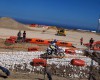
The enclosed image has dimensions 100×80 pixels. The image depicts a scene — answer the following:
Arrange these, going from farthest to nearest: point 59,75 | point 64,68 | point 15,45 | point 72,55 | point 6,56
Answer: point 15,45 < point 72,55 < point 6,56 < point 64,68 < point 59,75

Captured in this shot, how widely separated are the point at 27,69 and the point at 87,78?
4.89 m

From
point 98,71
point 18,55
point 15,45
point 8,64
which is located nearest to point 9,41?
point 15,45

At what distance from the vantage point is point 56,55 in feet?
98.9

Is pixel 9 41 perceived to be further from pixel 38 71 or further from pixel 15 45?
pixel 38 71

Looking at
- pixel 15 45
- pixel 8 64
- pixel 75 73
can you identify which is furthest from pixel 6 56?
pixel 15 45

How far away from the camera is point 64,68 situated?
83.1ft

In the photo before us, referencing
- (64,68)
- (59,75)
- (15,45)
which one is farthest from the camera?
(15,45)

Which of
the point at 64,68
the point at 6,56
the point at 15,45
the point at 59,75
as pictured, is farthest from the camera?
the point at 15,45

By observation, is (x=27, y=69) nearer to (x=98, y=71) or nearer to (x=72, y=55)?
(x=98, y=71)

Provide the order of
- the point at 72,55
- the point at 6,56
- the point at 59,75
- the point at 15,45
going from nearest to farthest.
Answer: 1. the point at 59,75
2. the point at 6,56
3. the point at 72,55
4. the point at 15,45

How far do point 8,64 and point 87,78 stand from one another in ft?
22.3

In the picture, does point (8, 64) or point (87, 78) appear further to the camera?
point (8, 64)

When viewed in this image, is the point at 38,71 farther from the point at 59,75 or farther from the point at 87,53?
the point at 87,53

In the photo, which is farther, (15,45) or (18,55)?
(15,45)
